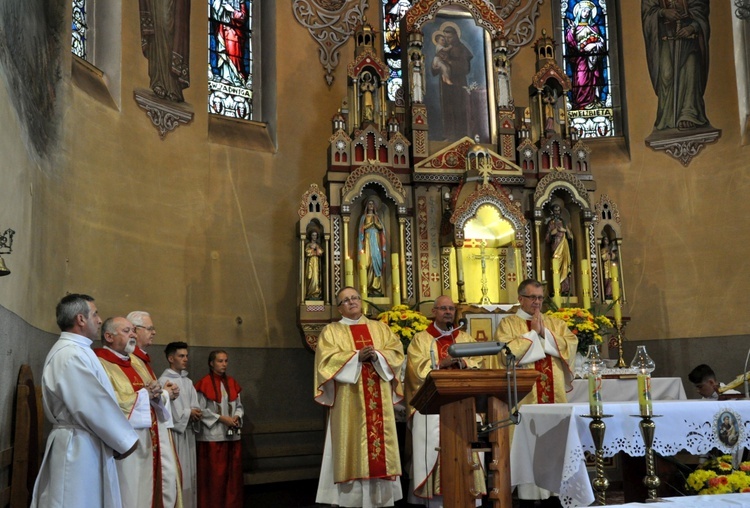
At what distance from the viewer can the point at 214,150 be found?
11938mm

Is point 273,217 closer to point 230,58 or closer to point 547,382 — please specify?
point 230,58

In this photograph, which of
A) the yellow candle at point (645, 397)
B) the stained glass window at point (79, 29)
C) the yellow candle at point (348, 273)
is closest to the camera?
the yellow candle at point (645, 397)

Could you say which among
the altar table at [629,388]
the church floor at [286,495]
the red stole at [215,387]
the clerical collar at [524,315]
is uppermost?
the clerical collar at [524,315]

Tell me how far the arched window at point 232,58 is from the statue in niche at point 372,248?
2.79 metres

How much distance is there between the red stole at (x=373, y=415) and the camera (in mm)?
8127

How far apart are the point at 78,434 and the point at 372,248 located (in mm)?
6500

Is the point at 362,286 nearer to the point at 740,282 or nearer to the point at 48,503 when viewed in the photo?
the point at 740,282

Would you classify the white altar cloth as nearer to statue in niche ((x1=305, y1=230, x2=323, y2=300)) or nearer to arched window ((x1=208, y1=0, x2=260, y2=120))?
statue in niche ((x1=305, y1=230, x2=323, y2=300))

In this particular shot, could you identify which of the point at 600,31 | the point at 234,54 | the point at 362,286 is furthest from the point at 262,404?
the point at 600,31

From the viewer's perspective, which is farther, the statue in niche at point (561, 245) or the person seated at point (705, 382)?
the statue in niche at point (561, 245)

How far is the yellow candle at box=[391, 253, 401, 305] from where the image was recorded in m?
11.1

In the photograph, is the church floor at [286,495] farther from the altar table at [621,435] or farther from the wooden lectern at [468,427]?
the wooden lectern at [468,427]

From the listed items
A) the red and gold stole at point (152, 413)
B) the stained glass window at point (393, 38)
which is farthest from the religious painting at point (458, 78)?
the red and gold stole at point (152, 413)

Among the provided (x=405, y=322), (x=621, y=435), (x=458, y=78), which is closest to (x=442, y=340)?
(x=405, y=322)
